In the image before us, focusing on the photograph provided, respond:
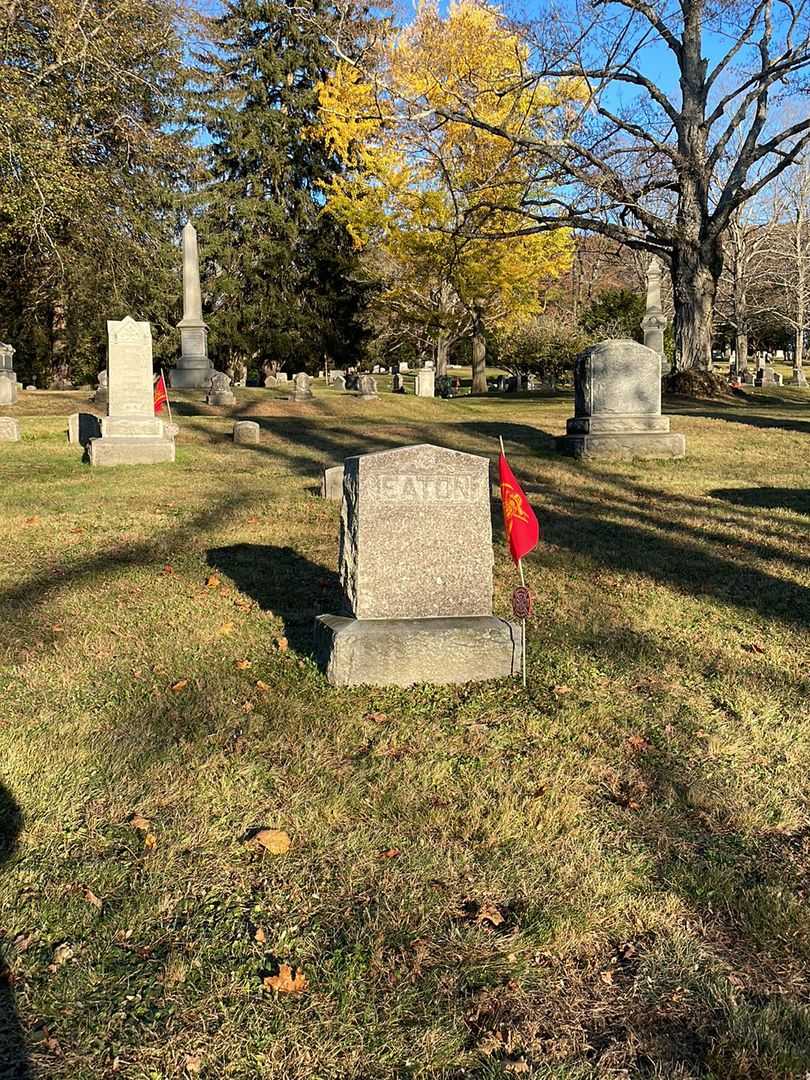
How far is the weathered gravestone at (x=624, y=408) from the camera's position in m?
13.7

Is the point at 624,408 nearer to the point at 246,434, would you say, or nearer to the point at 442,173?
the point at 246,434

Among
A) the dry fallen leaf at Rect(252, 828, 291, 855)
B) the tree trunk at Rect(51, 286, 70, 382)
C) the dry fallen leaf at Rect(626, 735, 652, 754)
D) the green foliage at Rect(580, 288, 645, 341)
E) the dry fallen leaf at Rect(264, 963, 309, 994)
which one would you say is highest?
the green foliage at Rect(580, 288, 645, 341)

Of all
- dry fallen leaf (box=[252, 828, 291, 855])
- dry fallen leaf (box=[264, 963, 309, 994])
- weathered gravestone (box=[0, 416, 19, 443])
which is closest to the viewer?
dry fallen leaf (box=[264, 963, 309, 994])

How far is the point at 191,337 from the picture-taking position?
2616 centimetres

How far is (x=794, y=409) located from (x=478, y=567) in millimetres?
21614

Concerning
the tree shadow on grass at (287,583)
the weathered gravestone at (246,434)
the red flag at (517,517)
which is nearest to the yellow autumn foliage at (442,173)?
the weathered gravestone at (246,434)

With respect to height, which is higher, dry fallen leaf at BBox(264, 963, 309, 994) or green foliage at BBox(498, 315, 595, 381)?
green foliage at BBox(498, 315, 595, 381)

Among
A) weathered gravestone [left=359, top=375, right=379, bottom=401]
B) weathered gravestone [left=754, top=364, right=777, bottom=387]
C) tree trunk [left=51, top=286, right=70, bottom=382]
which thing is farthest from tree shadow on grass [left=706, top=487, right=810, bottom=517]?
weathered gravestone [left=754, top=364, right=777, bottom=387]

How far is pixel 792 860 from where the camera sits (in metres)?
2.90

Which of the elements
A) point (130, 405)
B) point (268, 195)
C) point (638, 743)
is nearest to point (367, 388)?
point (130, 405)

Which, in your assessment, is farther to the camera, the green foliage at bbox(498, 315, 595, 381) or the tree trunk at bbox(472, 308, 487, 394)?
the green foliage at bbox(498, 315, 595, 381)

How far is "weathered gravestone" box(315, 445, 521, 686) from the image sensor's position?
14.3 feet

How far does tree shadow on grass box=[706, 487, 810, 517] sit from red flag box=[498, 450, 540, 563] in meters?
5.66

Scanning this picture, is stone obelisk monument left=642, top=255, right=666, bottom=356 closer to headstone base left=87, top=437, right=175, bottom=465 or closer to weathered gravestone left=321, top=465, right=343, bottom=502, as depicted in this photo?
headstone base left=87, top=437, right=175, bottom=465
